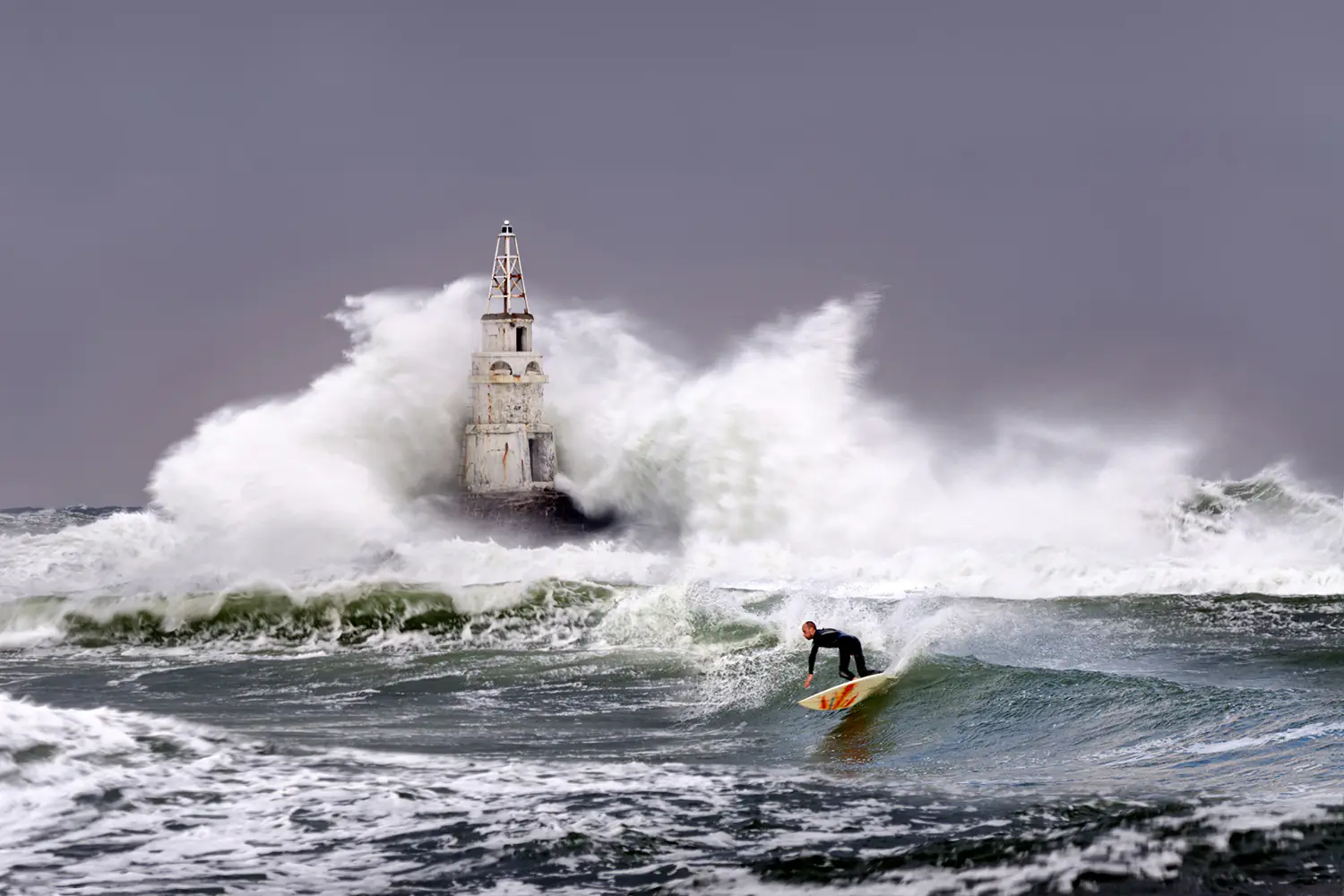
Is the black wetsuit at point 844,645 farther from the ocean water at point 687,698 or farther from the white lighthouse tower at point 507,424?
the white lighthouse tower at point 507,424

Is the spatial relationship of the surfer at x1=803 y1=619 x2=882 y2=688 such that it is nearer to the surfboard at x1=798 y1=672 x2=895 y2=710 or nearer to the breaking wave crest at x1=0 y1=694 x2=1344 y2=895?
the surfboard at x1=798 y1=672 x2=895 y2=710

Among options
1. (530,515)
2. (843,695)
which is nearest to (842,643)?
(843,695)

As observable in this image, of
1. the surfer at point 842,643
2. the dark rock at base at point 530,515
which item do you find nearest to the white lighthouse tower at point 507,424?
the dark rock at base at point 530,515

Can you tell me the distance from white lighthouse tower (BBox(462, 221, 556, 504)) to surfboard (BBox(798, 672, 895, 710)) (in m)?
24.9

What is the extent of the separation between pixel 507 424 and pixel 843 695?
1002 inches

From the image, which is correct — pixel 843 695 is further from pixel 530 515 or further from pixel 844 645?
pixel 530 515

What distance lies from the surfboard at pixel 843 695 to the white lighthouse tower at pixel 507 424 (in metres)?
24.9

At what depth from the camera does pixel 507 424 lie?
1540 inches

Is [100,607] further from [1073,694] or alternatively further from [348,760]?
[1073,694]

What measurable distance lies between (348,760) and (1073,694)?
7484 mm

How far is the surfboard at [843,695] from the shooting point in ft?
47.9

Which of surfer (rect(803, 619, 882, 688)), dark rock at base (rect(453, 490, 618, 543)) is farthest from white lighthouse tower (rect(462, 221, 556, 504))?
surfer (rect(803, 619, 882, 688))

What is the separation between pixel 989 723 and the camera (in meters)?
13.7

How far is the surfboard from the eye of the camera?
14602 millimetres
